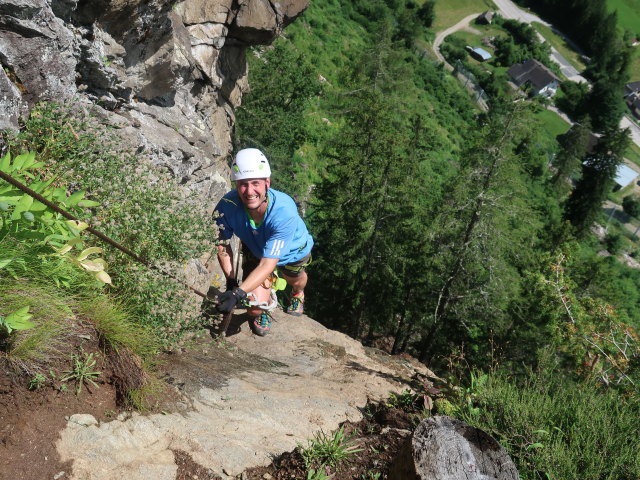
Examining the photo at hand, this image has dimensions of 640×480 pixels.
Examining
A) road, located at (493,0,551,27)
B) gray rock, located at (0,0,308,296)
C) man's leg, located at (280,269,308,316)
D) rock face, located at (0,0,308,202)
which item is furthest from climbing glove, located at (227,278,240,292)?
road, located at (493,0,551,27)

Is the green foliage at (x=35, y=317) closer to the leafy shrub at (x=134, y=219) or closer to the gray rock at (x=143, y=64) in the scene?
the leafy shrub at (x=134, y=219)

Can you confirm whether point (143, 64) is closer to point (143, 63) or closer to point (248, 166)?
point (143, 63)

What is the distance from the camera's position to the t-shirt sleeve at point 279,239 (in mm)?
5285

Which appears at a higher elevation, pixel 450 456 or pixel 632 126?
pixel 450 456

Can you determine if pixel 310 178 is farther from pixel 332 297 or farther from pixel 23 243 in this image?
pixel 23 243

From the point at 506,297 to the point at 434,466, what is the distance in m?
14.9

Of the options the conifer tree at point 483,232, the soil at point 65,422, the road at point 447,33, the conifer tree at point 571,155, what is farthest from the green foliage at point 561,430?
the road at point 447,33

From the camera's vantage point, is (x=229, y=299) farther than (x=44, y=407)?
Yes

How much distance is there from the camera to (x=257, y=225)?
5.64m

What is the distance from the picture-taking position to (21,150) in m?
4.61

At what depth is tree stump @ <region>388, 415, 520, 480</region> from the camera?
10.9 feet

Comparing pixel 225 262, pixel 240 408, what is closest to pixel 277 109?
pixel 225 262

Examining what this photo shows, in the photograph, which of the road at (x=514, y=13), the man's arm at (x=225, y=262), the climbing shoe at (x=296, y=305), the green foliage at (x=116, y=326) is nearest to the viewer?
the green foliage at (x=116, y=326)

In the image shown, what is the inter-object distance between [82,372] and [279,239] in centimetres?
244
